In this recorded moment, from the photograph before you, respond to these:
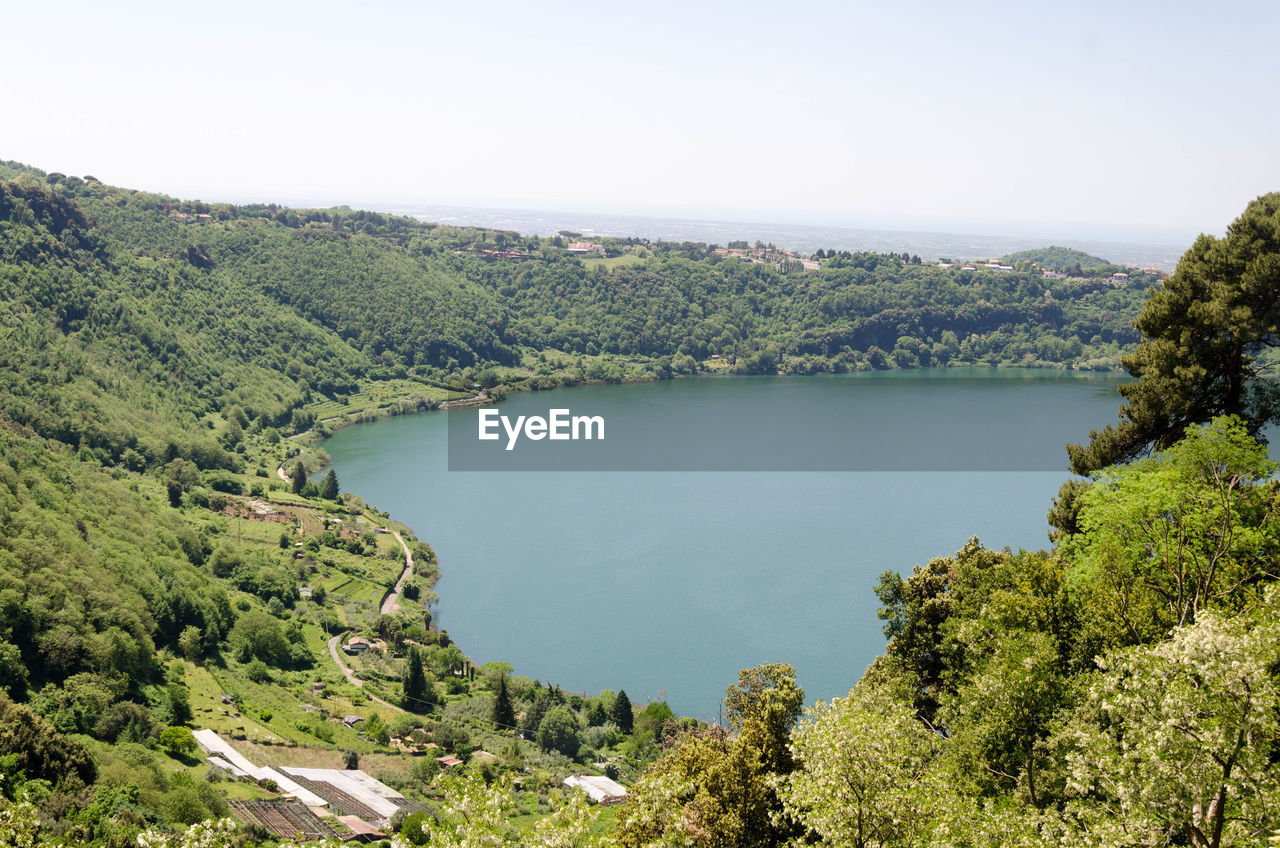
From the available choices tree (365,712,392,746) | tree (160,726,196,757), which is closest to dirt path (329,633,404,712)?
tree (365,712,392,746)

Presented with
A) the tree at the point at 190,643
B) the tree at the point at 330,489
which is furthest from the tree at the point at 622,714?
the tree at the point at 330,489

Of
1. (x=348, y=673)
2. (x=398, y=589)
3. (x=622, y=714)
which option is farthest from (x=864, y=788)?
(x=398, y=589)

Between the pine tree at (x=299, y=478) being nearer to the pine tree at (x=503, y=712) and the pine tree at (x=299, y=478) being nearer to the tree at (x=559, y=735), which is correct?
the pine tree at (x=503, y=712)

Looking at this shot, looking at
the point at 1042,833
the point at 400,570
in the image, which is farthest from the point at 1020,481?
the point at 1042,833

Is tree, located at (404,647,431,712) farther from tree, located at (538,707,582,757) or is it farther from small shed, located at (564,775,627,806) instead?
small shed, located at (564,775,627,806)

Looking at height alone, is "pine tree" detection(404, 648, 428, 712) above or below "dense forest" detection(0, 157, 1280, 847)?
below
